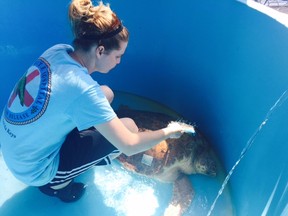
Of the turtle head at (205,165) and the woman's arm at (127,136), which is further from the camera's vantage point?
the turtle head at (205,165)

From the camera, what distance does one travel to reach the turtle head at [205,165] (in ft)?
5.71

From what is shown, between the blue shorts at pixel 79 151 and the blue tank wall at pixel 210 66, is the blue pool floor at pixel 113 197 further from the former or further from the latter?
the blue shorts at pixel 79 151

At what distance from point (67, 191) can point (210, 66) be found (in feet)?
3.39

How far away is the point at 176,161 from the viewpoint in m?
1.76

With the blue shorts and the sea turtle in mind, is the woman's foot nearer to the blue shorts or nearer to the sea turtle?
the blue shorts

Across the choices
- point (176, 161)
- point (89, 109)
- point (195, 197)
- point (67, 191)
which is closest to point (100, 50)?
point (89, 109)

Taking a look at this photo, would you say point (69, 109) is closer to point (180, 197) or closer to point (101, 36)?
point (101, 36)

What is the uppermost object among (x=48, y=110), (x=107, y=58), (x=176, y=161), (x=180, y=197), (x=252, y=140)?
(x=107, y=58)

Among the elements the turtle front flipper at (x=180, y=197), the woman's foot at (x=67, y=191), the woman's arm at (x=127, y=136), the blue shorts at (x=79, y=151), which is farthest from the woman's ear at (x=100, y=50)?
the turtle front flipper at (x=180, y=197)

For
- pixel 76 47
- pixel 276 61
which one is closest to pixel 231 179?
pixel 276 61

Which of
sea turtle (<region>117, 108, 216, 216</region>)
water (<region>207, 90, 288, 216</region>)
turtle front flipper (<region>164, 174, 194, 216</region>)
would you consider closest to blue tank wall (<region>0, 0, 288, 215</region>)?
water (<region>207, 90, 288, 216</region>)

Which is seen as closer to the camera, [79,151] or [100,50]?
[100,50]

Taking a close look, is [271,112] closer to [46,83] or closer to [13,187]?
[46,83]

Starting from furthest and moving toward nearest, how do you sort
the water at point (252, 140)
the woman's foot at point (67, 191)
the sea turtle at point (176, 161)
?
the sea turtle at point (176, 161) < the woman's foot at point (67, 191) < the water at point (252, 140)
